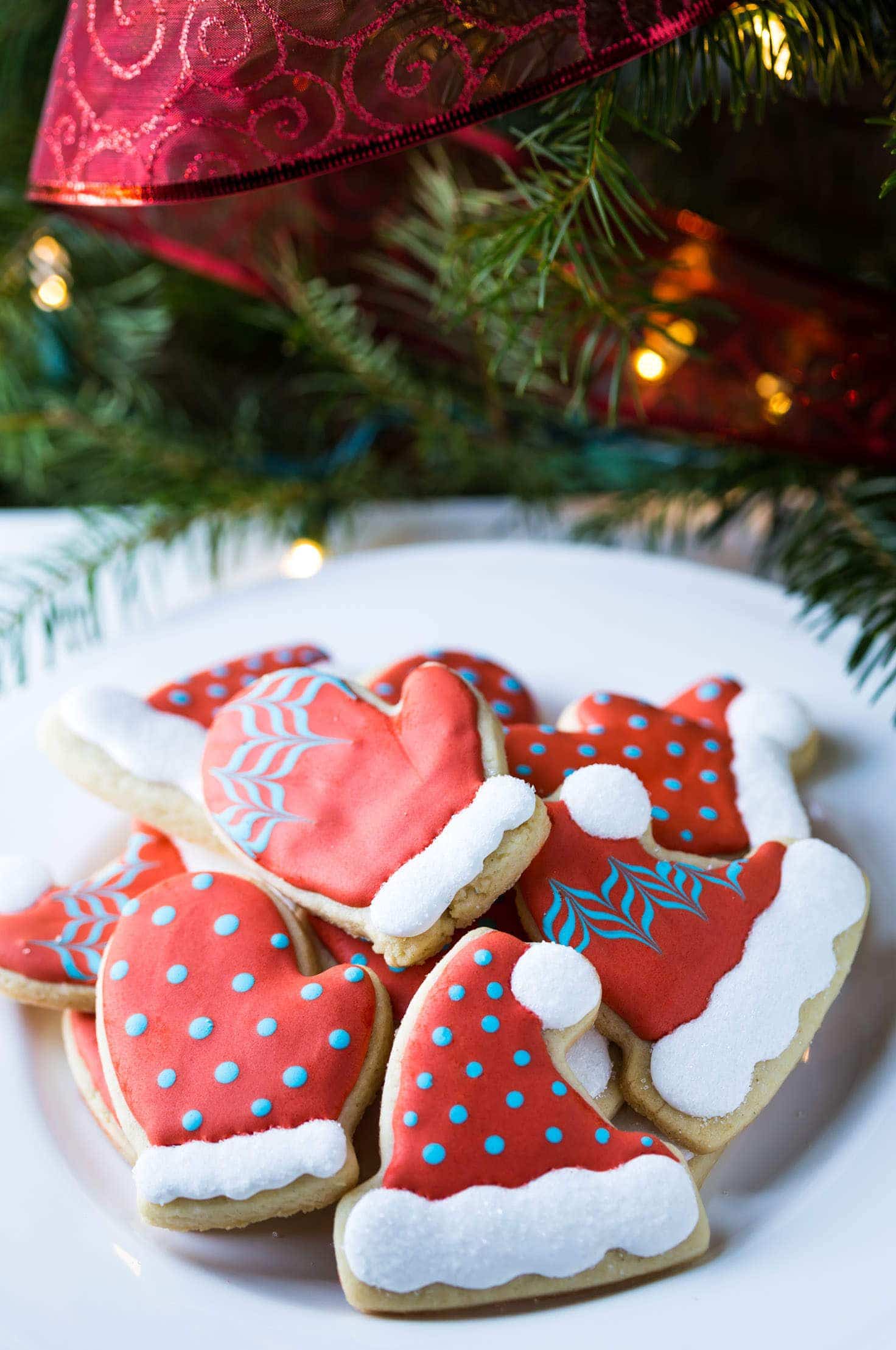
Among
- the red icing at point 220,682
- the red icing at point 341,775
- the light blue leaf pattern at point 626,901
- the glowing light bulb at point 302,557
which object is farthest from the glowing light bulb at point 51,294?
the light blue leaf pattern at point 626,901

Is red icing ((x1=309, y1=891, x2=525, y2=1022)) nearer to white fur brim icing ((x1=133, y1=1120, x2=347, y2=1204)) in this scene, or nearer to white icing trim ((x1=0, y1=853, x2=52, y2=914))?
white fur brim icing ((x1=133, y1=1120, x2=347, y2=1204))

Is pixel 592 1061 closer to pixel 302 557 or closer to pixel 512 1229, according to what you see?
pixel 512 1229

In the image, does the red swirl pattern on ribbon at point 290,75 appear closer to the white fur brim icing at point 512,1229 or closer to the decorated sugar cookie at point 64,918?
→ the decorated sugar cookie at point 64,918

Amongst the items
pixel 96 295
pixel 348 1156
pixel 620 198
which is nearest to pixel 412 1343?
pixel 348 1156

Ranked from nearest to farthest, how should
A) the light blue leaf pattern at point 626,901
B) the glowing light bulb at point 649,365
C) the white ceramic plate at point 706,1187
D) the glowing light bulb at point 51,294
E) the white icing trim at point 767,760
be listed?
the white ceramic plate at point 706,1187 → the light blue leaf pattern at point 626,901 → the white icing trim at point 767,760 → the glowing light bulb at point 649,365 → the glowing light bulb at point 51,294

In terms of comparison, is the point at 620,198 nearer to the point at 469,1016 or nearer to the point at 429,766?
the point at 429,766
